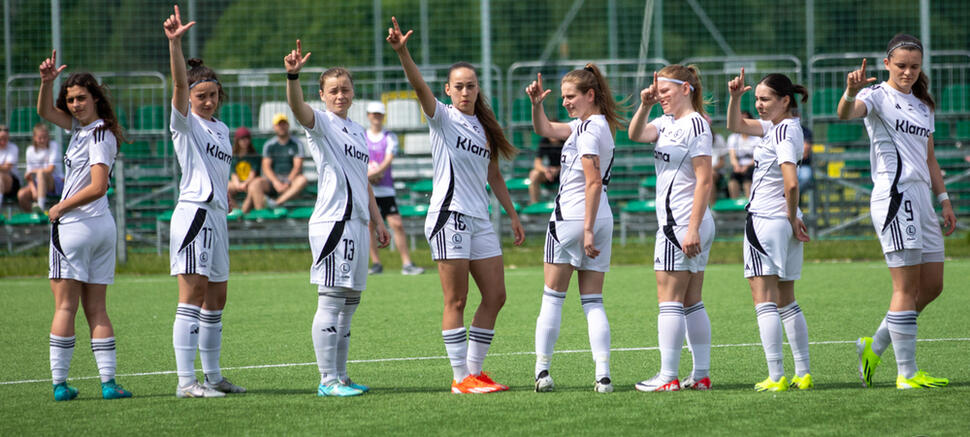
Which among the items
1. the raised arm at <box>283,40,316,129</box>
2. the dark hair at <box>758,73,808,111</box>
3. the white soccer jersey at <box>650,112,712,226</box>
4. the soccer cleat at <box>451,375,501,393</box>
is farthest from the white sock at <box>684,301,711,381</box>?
the raised arm at <box>283,40,316,129</box>

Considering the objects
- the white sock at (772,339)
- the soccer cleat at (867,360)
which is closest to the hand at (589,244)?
the white sock at (772,339)

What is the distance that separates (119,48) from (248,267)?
10190mm

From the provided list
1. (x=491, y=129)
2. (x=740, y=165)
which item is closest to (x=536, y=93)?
(x=491, y=129)

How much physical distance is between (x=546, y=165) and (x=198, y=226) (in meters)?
10.5

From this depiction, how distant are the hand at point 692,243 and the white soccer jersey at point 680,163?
4.6 inches

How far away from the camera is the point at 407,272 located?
44.1 ft

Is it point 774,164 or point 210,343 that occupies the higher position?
point 774,164

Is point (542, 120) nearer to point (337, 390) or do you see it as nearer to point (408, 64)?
point (408, 64)

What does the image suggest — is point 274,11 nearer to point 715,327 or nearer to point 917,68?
point 715,327

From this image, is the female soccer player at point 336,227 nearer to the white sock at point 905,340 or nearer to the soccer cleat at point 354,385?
the soccer cleat at point 354,385

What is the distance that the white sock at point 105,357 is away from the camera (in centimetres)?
610

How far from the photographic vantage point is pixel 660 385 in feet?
19.4

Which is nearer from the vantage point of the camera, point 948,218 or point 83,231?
point 83,231

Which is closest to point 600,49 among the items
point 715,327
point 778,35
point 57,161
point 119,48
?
point 778,35
